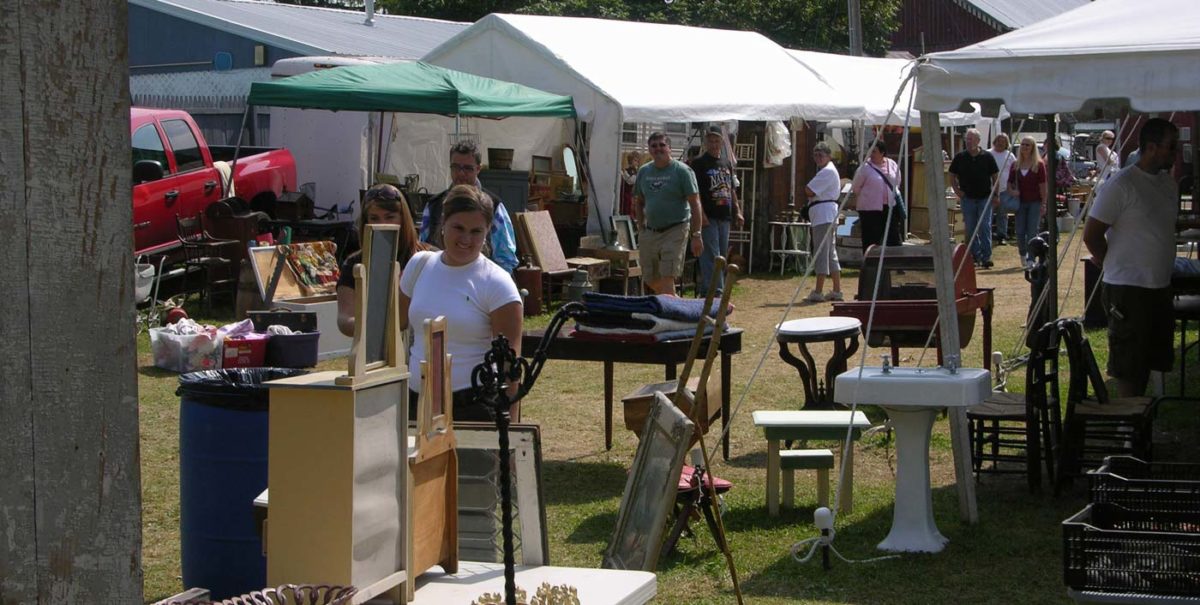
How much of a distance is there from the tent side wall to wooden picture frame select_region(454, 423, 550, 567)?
11694mm

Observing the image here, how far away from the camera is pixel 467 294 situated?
5.46 m

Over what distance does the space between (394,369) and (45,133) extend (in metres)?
1.23

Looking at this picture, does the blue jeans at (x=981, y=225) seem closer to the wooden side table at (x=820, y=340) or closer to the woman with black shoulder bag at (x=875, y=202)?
the woman with black shoulder bag at (x=875, y=202)

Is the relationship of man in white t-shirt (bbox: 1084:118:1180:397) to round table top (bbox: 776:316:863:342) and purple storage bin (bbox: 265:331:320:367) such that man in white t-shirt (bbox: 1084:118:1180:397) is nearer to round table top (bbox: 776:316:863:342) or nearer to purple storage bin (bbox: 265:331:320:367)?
round table top (bbox: 776:316:863:342)

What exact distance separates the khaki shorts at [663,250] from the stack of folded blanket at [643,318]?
5.48 meters

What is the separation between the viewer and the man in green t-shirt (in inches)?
494

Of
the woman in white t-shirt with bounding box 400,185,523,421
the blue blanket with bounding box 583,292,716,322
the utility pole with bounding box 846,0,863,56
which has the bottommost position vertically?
the blue blanket with bounding box 583,292,716,322

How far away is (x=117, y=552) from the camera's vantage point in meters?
2.07

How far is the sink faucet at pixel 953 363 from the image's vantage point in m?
6.23

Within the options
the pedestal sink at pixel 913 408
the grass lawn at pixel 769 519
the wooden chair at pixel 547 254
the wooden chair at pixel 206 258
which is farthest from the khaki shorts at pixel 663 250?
the pedestal sink at pixel 913 408

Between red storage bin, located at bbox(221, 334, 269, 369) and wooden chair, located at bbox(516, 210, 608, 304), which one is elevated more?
wooden chair, located at bbox(516, 210, 608, 304)

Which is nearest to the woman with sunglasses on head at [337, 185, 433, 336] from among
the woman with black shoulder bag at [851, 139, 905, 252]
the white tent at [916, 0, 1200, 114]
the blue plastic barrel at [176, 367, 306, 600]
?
the blue plastic barrel at [176, 367, 306, 600]

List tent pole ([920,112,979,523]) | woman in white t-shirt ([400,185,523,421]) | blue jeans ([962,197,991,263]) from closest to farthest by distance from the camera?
woman in white t-shirt ([400,185,523,421]) → tent pole ([920,112,979,523]) → blue jeans ([962,197,991,263])

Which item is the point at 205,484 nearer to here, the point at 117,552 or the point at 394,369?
the point at 394,369
